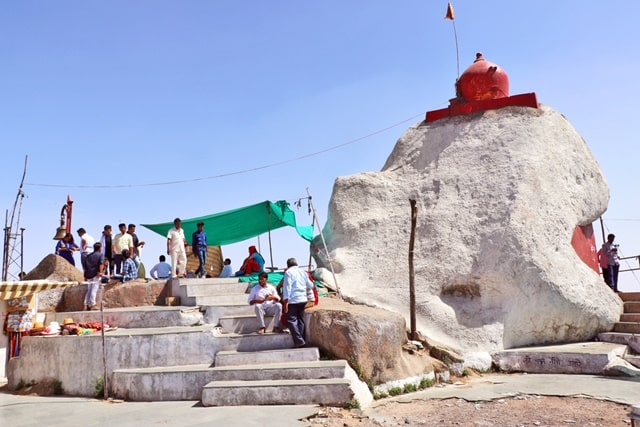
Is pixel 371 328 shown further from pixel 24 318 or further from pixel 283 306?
pixel 24 318

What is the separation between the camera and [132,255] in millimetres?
11352

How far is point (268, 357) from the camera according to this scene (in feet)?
26.0

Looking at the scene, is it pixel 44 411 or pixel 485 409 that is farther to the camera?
pixel 44 411

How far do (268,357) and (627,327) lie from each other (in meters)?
7.18

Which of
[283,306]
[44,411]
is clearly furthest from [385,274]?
[44,411]

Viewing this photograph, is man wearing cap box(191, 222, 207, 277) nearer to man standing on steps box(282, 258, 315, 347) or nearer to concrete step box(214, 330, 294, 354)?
concrete step box(214, 330, 294, 354)

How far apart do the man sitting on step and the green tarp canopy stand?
407 centimetres

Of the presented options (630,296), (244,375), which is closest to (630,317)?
(630,296)

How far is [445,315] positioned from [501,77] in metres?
6.38

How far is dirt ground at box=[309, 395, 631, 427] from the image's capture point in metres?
6.02

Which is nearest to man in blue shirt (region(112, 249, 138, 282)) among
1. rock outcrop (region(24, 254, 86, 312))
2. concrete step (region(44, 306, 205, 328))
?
concrete step (region(44, 306, 205, 328))

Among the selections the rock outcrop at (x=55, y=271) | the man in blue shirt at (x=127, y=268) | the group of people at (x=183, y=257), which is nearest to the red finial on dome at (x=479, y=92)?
the group of people at (x=183, y=257)

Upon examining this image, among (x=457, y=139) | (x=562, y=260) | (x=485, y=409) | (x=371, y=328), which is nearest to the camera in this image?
(x=485, y=409)

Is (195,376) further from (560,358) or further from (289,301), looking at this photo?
(560,358)
